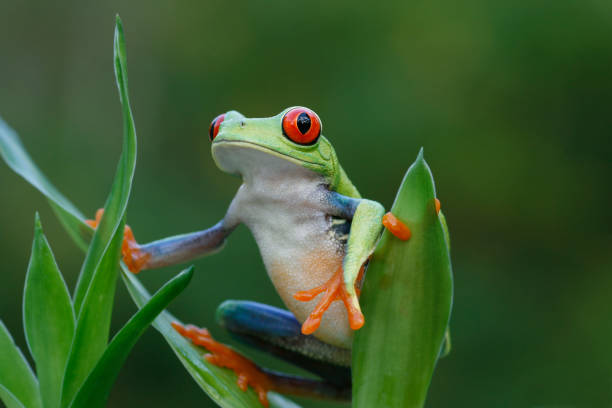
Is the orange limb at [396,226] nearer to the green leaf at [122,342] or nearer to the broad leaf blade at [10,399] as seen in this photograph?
the green leaf at [122,342]

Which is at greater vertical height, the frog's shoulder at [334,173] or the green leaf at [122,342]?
the frog's shoulder at [334,173]

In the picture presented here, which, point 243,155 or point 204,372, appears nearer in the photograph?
point 204,372

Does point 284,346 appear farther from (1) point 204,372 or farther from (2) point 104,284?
(2) point 104,284

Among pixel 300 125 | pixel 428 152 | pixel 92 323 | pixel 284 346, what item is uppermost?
pixel 428 152

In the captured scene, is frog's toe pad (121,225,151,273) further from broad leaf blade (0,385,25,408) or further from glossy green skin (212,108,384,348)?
broad leaf blade (0,385,25,408)

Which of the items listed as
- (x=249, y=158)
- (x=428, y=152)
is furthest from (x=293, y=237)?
(x=428, y=152)

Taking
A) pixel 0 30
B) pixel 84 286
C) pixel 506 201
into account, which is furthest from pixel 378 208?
pixel 0 30

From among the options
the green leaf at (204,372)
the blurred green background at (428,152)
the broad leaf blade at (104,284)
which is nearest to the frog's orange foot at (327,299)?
the green leaf at (204,372)
